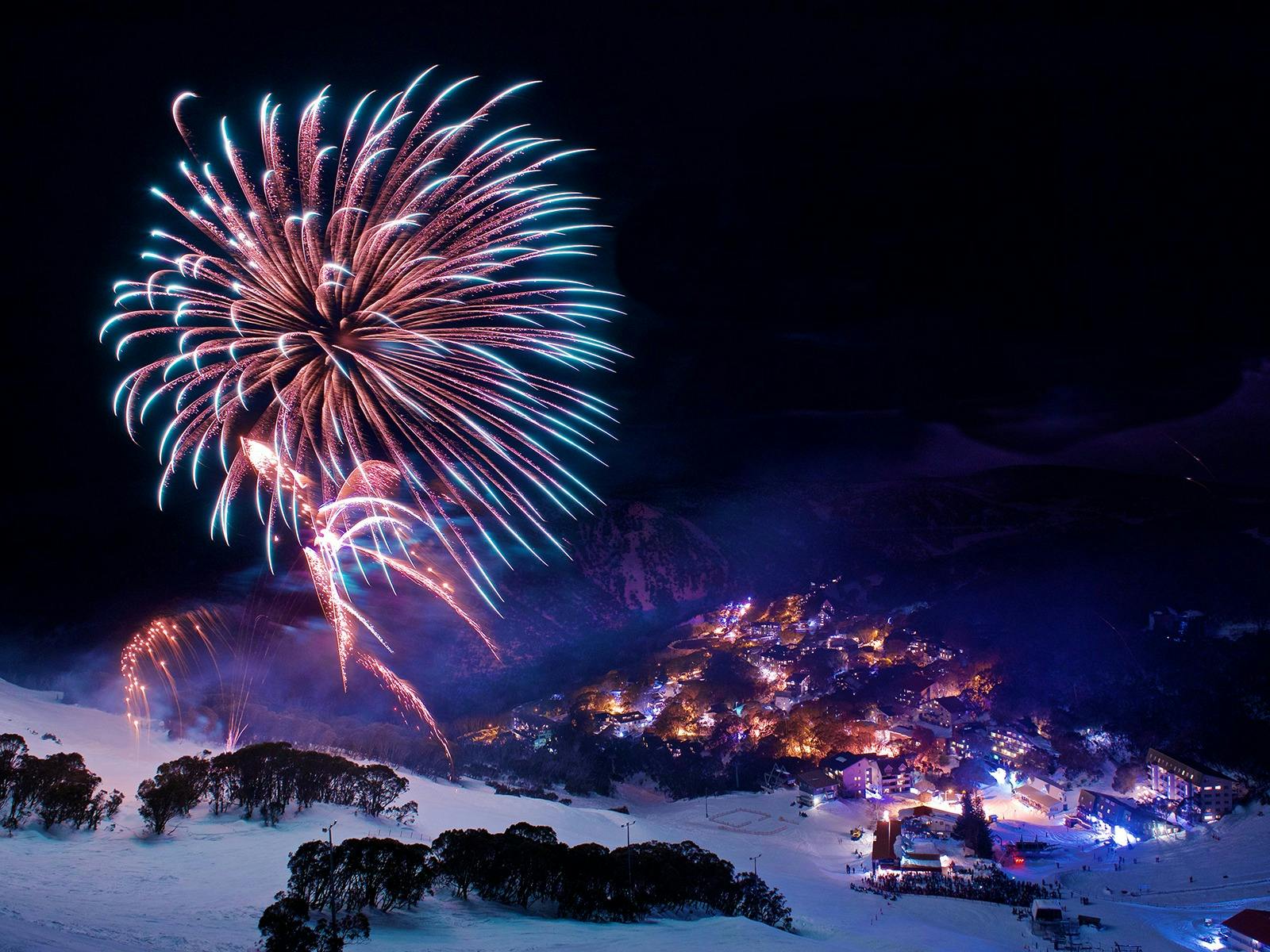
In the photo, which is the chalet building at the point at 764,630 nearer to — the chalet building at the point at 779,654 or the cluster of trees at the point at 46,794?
the chalet building at the point at 779,654

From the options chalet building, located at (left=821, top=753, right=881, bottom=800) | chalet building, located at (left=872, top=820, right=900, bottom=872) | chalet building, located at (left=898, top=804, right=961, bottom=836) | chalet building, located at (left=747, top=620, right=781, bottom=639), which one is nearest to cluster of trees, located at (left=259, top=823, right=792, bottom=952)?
chalet building, located at (left=872, top=820, right=900, bottom=872)

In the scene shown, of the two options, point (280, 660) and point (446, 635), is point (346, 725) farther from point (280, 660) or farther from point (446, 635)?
point (446, 635)

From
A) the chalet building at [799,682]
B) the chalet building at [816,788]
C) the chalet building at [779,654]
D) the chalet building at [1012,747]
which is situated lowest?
the chalet building at [816,788]

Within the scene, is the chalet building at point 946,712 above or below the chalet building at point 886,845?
above

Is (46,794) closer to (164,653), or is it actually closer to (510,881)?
(510,881)

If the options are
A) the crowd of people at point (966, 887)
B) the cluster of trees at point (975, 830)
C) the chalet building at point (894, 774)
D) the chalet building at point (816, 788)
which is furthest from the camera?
the chalet building at point (894, 774)

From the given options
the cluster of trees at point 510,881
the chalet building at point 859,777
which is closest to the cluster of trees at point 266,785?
the cluster of trees at point 510,881
